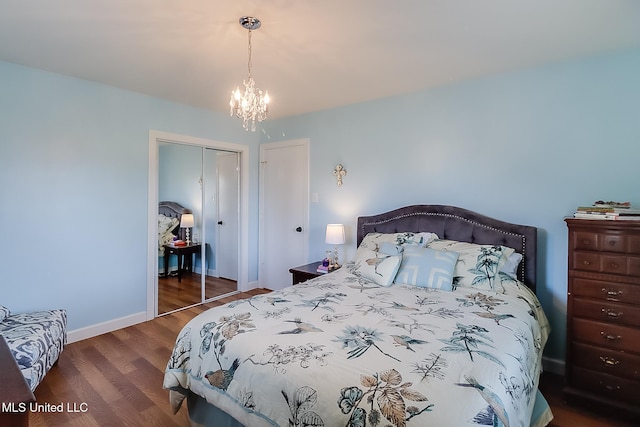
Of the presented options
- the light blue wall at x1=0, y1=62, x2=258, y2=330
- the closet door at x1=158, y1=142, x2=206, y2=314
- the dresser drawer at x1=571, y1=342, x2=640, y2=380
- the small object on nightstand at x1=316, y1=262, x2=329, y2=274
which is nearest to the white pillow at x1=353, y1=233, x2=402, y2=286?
the small object on nightstand at x1=316, y1=262, x2=329, y2=274

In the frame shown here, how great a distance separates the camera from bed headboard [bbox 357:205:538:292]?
98.4 inches

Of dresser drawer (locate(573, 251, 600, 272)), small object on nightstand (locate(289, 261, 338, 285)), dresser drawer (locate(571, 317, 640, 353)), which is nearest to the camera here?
dresser drawer (locate(571, 317, 640, 353))

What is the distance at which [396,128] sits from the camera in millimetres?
3316

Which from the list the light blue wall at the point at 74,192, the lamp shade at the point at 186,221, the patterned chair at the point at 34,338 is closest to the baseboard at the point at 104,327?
the light blue wall at the point at 74,192

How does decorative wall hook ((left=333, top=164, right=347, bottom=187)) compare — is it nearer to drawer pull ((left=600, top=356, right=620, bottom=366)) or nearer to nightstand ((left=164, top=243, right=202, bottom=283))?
nightstand ((left=164, top=243, right=202, bottom=283))

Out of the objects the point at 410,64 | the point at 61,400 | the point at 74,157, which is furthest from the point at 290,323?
the point at 74,157

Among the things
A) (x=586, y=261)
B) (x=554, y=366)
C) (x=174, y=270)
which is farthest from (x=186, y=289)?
(x=586, y=261)

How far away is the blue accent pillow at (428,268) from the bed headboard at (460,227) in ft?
1.48

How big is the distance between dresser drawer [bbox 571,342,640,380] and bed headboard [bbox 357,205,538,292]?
0.52 meters

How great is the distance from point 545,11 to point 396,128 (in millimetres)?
1611

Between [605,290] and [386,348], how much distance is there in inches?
64.2

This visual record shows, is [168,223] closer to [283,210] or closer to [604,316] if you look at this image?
[283,210]

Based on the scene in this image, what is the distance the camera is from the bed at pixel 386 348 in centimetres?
110

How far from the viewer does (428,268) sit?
2363 mm
